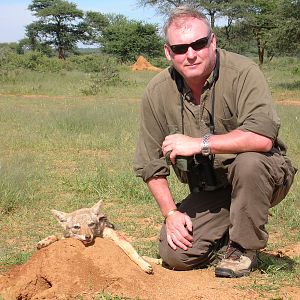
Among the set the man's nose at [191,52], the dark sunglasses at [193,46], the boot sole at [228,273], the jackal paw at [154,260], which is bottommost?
the jackal paw at [154,260]

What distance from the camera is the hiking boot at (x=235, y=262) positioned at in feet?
11.7

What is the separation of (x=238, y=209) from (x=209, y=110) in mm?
671

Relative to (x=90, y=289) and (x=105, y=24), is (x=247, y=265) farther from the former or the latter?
(x=105, y=24)

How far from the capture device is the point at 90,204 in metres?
6.01

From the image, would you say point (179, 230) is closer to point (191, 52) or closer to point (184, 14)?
point (191, 52)

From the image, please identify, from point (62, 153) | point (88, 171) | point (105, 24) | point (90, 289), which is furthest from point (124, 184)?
point (105, 24)

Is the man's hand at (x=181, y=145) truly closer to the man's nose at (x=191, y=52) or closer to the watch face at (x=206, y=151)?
the watch face at (x=206, y=151)

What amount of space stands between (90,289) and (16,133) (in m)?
7.75

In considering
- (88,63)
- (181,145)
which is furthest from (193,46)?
(88,63)

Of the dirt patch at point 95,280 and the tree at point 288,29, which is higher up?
the tree at point 288,29

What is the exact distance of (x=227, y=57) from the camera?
3688 millimetres

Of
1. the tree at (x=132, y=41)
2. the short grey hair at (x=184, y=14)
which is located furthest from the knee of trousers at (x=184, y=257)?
the tree at (x=132, y=41)

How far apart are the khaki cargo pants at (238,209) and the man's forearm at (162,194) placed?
250 millimetres

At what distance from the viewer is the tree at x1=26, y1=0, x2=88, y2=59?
4425cm
